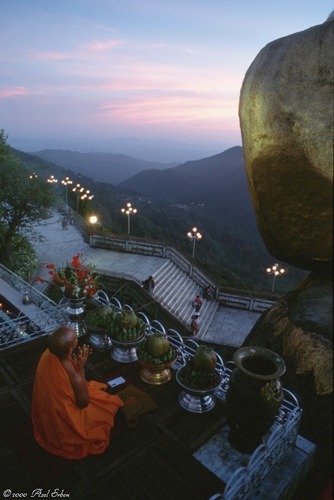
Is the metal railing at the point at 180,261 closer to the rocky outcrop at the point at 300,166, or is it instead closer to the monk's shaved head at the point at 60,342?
the rocky outcrop at the point at 300,166

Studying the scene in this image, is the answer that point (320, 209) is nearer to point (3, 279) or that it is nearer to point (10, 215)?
point (3, 279)

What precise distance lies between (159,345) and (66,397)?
230cm

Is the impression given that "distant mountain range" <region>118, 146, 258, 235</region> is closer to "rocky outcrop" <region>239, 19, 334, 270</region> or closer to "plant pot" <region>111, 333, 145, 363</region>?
"plant pot" <region>111, 333, 145, 363</region>

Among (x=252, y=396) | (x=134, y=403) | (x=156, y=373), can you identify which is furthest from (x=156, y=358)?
(x=252, y=396)

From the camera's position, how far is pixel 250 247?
231 feet

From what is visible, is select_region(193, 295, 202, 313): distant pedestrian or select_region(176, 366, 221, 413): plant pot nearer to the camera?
select_region(176, 366, 221, 413): plant pot

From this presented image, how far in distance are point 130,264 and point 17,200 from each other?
8272mm

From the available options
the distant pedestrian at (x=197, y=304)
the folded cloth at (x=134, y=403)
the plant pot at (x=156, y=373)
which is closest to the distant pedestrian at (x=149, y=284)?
the distant pedestrian at (x=197, y=304)

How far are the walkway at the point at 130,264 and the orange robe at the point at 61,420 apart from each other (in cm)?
1428

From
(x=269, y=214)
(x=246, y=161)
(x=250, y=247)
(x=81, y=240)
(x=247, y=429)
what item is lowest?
(x=250, y=247)

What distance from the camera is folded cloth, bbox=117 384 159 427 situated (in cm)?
623

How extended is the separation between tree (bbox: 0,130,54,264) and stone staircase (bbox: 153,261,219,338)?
8843mm

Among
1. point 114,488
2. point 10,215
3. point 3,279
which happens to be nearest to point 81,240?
point 10,215

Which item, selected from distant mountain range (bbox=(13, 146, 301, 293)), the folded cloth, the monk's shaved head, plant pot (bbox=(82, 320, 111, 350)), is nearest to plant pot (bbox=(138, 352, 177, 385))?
the folded cloth
